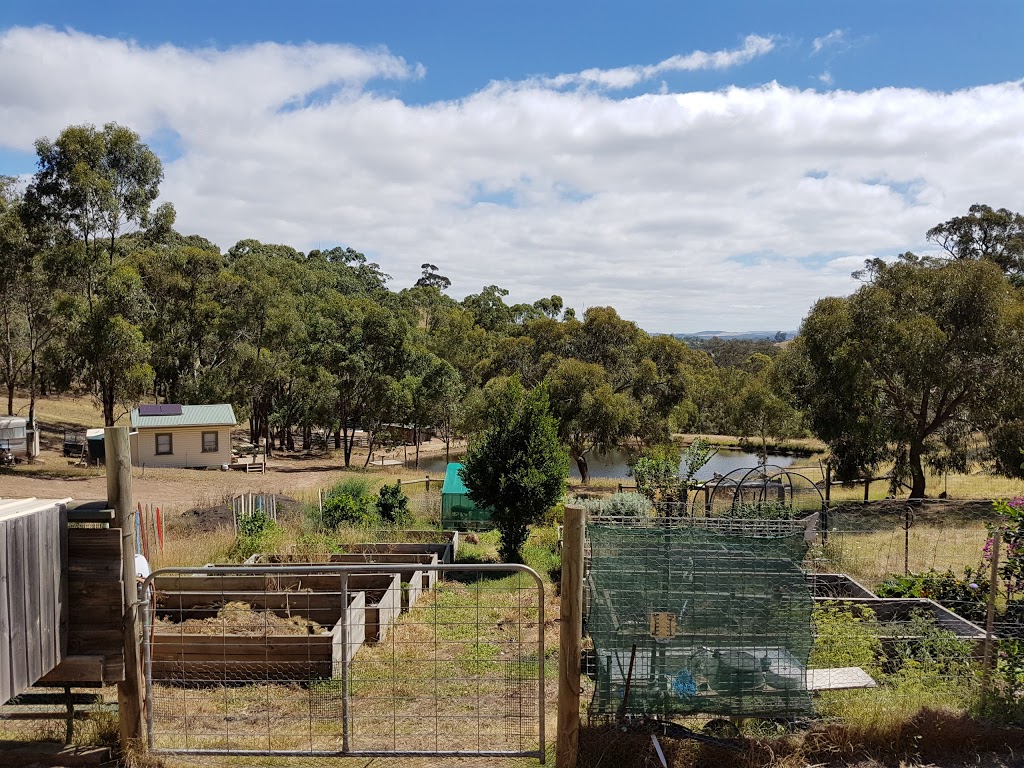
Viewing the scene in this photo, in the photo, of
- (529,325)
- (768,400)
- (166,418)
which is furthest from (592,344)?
(166,418)

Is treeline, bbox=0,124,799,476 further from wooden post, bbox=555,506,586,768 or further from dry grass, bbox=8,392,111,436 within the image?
wooden post, bbox=555,506,586,768

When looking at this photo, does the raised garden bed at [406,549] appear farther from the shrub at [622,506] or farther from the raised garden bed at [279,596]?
the shrub at [622,506]

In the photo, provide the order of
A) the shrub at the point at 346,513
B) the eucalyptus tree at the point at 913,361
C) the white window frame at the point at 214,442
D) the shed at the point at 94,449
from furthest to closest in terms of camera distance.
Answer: the white window frame at the point at 214,442 < the shed at the point at 94,449 < the eucalyptus tree at the point at 913,361 < the shrub at the point at 346,513

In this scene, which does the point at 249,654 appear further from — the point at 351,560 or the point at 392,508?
the point at 392,508

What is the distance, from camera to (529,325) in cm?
4050

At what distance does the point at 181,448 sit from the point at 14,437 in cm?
584

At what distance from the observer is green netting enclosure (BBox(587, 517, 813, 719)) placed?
5.08 metres

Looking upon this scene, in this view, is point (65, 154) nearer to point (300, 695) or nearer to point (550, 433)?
point (550, 433)

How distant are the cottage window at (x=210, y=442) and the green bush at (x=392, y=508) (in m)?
17.6

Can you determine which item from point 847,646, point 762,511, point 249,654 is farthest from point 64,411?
point 847,646

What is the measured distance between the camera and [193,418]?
31531 millimetres

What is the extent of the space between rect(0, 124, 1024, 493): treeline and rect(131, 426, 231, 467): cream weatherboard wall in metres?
1.68

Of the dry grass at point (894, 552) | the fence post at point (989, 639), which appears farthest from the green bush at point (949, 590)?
the fence post at point (989, 639)

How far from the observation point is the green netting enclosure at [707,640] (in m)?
5.08
